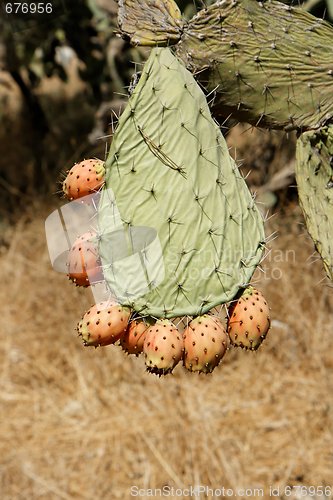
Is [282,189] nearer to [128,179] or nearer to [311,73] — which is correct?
[311,73]

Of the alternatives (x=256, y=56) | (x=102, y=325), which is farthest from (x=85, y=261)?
(x=256, y=56)

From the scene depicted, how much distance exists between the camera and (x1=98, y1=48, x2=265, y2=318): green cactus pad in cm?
117

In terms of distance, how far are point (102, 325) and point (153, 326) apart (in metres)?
0.09

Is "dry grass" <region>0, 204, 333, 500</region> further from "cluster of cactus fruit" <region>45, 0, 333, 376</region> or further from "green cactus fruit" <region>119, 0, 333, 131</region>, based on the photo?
"cluster of cactus fruit" <region>45, 0, 333, 376</region>

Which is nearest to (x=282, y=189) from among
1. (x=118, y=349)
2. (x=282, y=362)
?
(x=282, y=362)

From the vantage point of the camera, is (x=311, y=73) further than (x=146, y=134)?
Yes

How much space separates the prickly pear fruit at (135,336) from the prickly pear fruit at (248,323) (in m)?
0.15

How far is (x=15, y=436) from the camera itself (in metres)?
2.67

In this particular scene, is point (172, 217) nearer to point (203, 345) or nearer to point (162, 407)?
point (203, 345)

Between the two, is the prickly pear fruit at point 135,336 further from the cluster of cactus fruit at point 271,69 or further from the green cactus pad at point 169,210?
the cluster of cactus fruit at point 271,69

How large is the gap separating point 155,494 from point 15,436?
2.07ft

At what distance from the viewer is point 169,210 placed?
1.20m

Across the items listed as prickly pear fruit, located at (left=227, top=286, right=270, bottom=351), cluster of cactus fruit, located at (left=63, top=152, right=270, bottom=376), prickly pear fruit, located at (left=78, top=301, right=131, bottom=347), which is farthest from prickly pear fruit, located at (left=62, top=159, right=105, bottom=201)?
prickly pear fruit, located at (left=227, top=286, right=270, bottom=351)

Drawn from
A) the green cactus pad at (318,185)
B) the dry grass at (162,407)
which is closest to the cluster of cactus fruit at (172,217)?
the green cactus pad at (318,185)
